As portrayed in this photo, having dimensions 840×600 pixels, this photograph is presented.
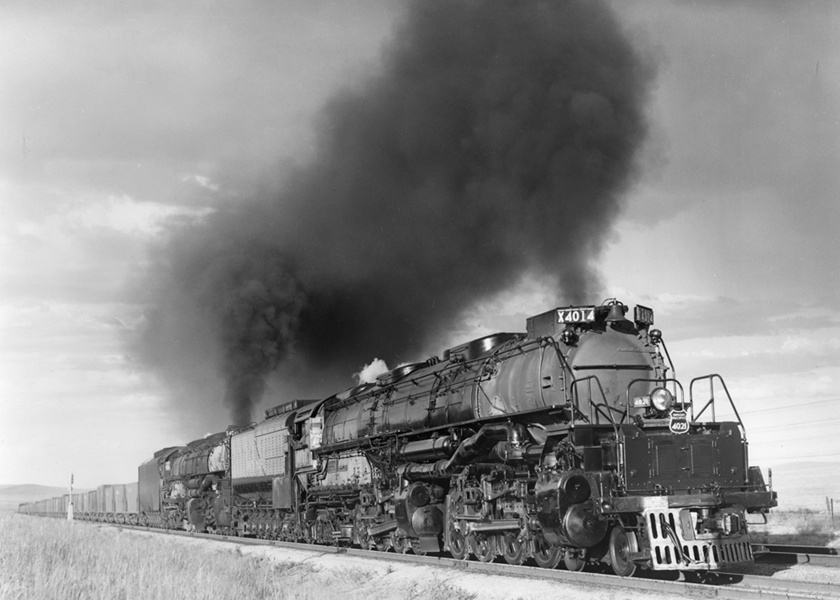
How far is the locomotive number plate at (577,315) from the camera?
41.0 ft

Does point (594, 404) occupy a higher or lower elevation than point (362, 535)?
higher

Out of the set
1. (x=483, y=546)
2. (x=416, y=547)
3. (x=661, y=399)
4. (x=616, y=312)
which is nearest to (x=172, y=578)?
(x=483, y=546)

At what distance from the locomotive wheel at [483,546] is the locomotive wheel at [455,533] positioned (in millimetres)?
306

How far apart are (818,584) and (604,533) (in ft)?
8.28

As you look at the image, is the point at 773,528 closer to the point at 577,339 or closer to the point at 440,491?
the point at 440,491

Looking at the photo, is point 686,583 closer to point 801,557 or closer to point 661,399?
point 661,399

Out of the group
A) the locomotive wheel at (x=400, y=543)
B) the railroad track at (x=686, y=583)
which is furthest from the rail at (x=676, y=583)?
the locomotive wheel at (x=400, y=543)

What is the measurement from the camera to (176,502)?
109ft

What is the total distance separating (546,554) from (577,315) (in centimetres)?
342

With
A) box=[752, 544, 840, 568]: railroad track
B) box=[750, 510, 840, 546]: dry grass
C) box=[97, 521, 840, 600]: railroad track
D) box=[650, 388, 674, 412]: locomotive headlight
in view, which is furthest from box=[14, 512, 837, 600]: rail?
box=[750, 510, 840, 546]: dry grass

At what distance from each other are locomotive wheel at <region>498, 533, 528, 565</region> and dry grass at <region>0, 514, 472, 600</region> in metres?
1.55

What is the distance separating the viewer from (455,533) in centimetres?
1451

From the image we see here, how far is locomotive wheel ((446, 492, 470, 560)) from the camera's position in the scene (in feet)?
46.4

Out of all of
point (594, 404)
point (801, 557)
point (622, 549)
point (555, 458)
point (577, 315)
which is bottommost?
point (801, 557)
